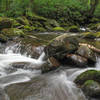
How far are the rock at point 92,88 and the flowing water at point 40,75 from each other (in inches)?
7.9

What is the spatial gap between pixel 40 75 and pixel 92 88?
247cm

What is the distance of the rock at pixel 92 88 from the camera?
15.0 ft

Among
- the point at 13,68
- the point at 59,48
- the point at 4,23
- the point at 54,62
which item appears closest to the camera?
the point at 13,68

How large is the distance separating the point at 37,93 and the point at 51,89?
0.60 meters

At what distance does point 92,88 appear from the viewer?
4.62 metres

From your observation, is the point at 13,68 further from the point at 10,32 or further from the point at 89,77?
the point at 10,32

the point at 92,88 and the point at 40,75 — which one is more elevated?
the point at 92,88

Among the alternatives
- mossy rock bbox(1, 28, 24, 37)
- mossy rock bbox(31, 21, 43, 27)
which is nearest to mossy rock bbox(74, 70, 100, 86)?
mossy rock bbox(1, 28, 24, 37)

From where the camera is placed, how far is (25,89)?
503cm

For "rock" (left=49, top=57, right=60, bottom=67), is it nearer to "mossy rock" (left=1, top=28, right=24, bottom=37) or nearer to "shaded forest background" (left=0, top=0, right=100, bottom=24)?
"mossy rock" (left=1, top=28, right=24, bottom=37)

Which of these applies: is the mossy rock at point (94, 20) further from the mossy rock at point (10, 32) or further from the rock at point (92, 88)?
the rock at point (92, 88)

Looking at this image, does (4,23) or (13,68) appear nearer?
(13,68)

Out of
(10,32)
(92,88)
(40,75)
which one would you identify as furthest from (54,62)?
(10,32)

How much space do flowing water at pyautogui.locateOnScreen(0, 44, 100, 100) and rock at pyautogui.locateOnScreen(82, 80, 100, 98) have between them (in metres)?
0.20
